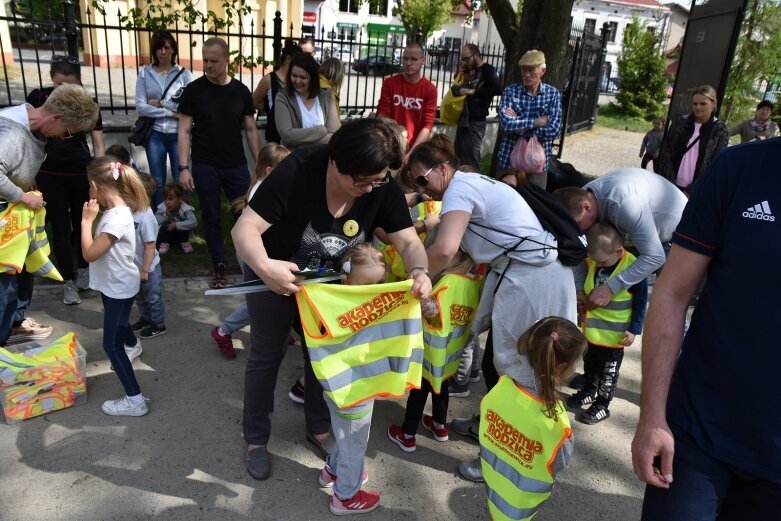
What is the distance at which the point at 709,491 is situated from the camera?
5.48 ft

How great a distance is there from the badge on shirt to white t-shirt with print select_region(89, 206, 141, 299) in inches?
57.1

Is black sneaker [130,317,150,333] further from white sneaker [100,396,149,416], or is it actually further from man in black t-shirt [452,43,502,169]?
man in black t-shirt [452,43,502,169]

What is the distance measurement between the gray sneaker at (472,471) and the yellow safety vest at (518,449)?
44 cm

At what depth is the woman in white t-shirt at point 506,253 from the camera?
9.47ft

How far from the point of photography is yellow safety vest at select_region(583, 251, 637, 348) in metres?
3.62

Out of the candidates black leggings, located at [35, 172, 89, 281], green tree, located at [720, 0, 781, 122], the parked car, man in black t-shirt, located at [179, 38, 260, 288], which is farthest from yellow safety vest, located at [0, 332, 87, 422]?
green tree, located at [720, 0, 781, 122]

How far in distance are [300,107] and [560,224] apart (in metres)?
2.89

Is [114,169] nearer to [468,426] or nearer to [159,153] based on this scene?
[468,426]

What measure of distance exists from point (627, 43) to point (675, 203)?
2247 centimetres

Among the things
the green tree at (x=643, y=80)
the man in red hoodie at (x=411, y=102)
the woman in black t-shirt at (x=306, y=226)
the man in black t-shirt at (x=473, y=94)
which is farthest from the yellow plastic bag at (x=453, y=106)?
the green tree at (x=643, y=80)

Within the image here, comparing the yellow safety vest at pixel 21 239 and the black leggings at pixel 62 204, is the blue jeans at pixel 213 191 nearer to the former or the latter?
the black leggings at pixel 62 204

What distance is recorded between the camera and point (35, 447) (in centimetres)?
317

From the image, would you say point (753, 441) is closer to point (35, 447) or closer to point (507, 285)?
point (507, 285)

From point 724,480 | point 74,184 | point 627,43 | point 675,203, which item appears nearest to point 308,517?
point 724,480
